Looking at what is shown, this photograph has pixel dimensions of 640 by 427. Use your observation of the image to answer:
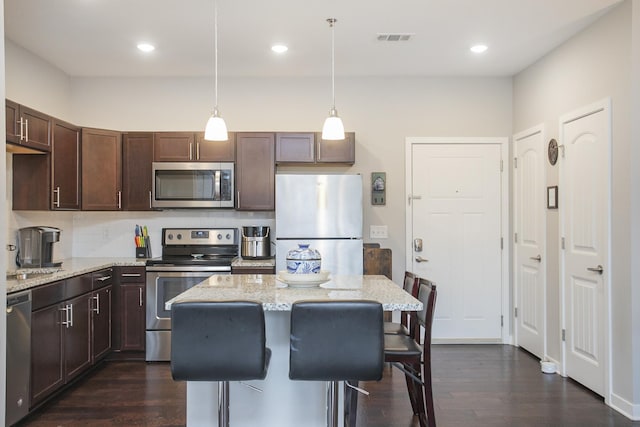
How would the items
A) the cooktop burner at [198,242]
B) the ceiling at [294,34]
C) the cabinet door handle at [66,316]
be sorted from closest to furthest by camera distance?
the ceiling at [294,34] < the cabinet door handle at [66,316] < the cooktop burner at [198,242]

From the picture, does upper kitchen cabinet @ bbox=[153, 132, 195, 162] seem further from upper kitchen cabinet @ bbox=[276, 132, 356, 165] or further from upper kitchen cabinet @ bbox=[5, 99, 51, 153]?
upper kitchen cabinet @ bbox=[5, 99, 51, 153]

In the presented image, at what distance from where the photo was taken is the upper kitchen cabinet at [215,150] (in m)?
4.64

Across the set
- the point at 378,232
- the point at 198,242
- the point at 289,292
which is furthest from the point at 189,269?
the point at 289,292

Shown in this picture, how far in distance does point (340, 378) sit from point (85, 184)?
3.40 metres

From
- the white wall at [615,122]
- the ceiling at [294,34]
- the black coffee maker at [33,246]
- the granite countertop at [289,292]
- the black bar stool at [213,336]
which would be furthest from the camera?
the black coffee maker at [33,246]

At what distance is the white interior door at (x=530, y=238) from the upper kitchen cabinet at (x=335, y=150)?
5.45ft

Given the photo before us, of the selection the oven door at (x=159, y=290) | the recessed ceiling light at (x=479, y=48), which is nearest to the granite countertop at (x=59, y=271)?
the oven door at (x=159, y=290)

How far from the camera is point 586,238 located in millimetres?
3607

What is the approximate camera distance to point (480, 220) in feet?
16.3

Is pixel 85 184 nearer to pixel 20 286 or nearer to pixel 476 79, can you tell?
pixel 20 286

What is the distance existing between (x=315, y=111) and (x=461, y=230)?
193cm

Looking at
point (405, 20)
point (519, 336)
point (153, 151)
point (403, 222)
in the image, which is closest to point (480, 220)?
point (403, 222)

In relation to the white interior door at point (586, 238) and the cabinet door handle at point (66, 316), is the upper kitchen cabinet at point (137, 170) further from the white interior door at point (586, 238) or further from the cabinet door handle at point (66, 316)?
the white interior door at point (586, 238)

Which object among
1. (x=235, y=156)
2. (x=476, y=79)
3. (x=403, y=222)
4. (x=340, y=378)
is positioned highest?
(x=476, y=79)
